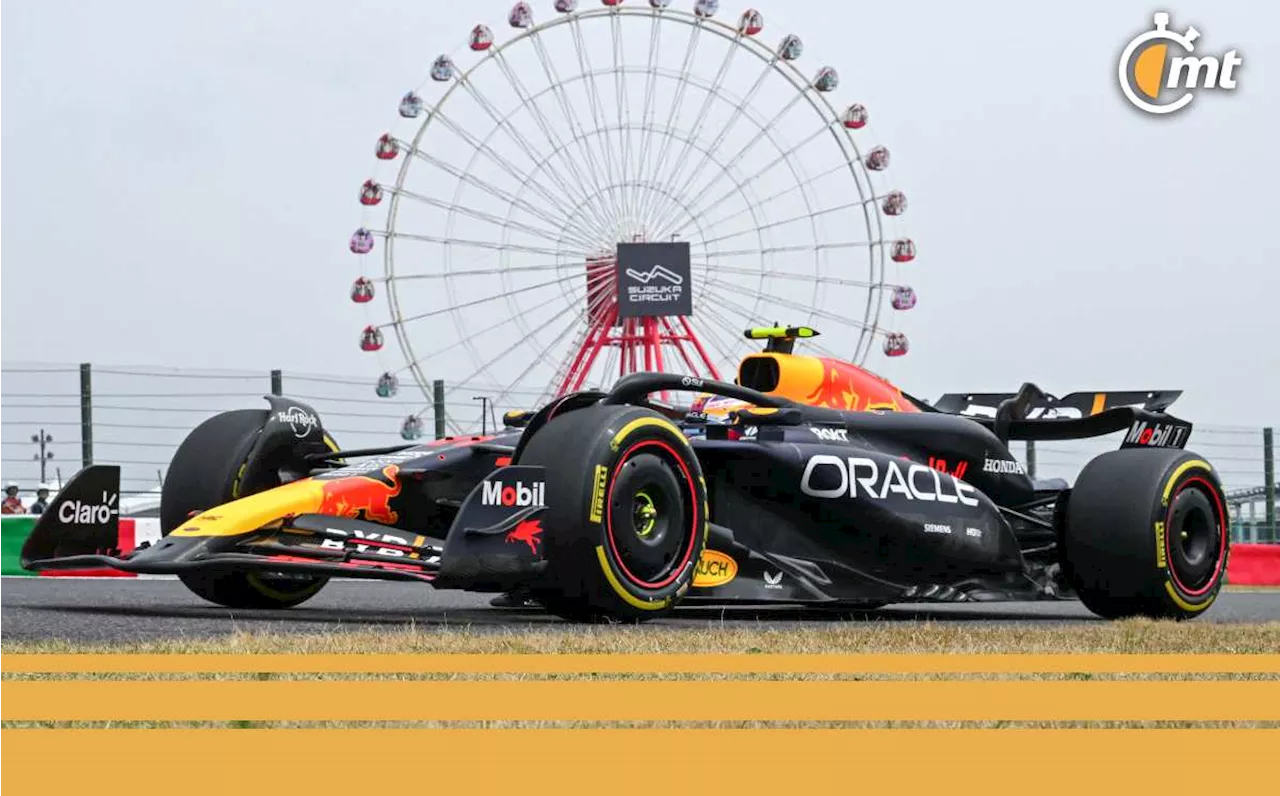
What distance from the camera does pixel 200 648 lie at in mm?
6137

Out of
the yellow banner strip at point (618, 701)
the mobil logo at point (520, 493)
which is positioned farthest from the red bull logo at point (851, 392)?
the yellow banner strip at point (618, 701)

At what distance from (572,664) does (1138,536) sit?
445 centimetres

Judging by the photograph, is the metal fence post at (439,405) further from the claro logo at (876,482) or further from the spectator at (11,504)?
the claro logo at (876,482)

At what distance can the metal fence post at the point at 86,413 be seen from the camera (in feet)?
55.3

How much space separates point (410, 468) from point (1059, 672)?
143 inches

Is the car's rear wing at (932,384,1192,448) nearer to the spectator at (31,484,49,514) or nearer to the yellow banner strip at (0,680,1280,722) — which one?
the yellow banner strip at (0,680,1280,722)

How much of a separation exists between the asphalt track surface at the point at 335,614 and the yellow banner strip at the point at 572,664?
944 mm

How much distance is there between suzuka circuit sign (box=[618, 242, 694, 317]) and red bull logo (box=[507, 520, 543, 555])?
19.4m

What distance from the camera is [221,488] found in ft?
30.5

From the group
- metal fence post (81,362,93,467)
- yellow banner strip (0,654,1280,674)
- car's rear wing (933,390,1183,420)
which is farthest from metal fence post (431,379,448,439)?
yellow banner strip (0,654,1280,674)

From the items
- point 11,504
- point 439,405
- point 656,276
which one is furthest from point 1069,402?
point 656,276

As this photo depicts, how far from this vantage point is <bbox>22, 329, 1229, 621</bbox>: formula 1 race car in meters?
7.59

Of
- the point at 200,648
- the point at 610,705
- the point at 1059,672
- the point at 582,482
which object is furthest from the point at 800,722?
the point at 582,482

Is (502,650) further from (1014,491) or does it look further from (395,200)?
(395,200)
